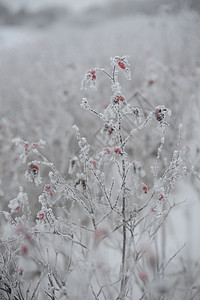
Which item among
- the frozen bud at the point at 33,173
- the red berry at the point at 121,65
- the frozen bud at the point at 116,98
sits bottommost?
the frozen bud at the point at 33,173

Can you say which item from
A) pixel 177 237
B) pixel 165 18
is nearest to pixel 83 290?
pixel 177 237

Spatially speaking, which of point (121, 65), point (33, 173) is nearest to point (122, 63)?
point (121, 65)

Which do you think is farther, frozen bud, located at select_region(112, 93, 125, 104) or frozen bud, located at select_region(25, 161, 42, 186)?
frozen bud, located at select_region(25, 161, 42, 186)

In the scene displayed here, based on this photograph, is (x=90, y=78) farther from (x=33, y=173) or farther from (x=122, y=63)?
(x=33, y=173)

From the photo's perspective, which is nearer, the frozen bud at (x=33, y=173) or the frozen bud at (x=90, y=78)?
the frozen bud at (x=90, y=78)

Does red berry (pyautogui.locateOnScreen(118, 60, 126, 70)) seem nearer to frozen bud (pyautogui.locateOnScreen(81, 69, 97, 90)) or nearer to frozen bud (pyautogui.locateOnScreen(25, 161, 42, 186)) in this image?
frozen bud (pyautogui.locateOnScreen(81, 69, 97, 90))

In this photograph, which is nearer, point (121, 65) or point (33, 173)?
point (121, 65)

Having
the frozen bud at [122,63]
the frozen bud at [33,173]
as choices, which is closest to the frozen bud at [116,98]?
the frozen bud at [122,63]

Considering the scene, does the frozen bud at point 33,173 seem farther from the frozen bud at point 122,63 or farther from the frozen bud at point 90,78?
the frozen bud at point 122,63

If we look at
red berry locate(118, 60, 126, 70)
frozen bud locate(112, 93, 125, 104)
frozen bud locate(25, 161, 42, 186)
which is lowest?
frozen bud locate(25, 161, 42, 186)

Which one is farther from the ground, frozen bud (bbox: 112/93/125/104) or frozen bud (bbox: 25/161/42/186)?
frozen bud (bbox: 112/93/125/104)

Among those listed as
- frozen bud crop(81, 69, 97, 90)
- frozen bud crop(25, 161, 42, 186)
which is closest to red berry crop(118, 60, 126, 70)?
frozen bud crop(81, 69, 97, 90)

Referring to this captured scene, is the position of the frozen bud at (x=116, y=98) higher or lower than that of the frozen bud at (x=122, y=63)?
lower

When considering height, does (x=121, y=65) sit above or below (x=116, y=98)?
above
